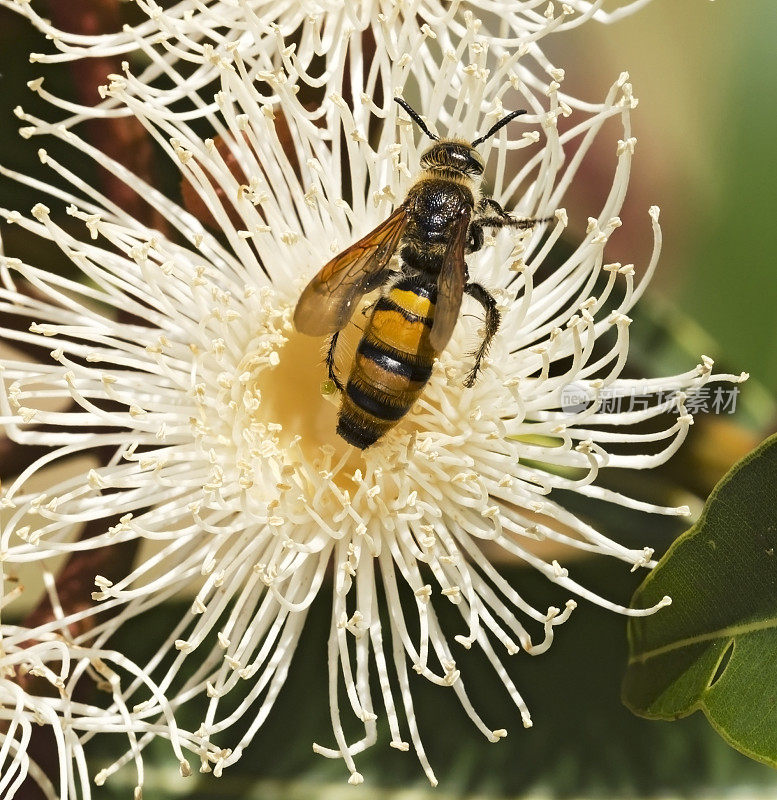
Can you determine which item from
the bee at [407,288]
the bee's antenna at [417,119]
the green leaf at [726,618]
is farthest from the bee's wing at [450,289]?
the green leaf at [726,618]

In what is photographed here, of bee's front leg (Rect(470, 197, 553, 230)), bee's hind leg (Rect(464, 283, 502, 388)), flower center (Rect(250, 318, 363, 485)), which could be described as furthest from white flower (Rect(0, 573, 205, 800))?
bee's front leg (Rect(470, 197, 553, 230))

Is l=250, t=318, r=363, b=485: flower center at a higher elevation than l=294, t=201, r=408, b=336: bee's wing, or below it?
below

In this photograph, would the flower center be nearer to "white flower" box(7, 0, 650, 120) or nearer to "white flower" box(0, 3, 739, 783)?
"white flower" box(0, 3, 739, 783)

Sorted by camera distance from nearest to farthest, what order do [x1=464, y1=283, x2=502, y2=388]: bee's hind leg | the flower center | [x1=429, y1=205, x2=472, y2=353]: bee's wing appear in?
[x1=429, y1=205, x2=472, y2=353]: bee's wing → [x1=464, y1=283, x2=502, y2=388]: bee's hind leg → the flower center

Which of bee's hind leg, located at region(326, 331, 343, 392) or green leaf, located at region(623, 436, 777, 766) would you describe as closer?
green leaf, located at region(623, 436, 777, 766)

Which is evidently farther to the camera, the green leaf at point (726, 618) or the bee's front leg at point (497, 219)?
the bee's front leg at point (497, 219)

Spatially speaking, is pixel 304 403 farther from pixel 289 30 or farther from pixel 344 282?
pixel 289 30

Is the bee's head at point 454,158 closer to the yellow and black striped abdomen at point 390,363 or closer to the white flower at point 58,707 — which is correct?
the yellow and black striped abdomen at point 390,363
